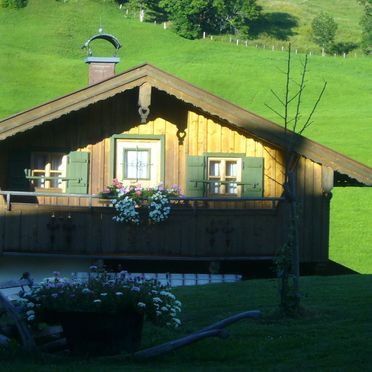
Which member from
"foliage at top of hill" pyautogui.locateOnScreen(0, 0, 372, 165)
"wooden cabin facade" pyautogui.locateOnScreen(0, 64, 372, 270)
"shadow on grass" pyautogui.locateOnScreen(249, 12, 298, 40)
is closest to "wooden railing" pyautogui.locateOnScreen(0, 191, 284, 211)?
"wooden cabin facade" pyautogui.locateOnScreen(0, 64, 372, 270)

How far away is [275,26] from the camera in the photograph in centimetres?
13288

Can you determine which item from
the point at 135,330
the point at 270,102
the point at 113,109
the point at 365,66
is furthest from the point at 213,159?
the point at 365,66

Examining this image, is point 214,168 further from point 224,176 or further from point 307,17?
point 307,17

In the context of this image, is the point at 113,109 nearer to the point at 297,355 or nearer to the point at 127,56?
the point at 297,355

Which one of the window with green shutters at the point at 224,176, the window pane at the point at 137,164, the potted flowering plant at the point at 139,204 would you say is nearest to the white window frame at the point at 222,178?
the window with green shutters at the point at 224,176

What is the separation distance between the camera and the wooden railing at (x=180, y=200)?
2197 centimetres

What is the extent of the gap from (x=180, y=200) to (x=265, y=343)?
33.3ft

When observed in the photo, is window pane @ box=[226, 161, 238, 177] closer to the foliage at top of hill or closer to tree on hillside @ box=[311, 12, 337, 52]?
the foliage at top of hill

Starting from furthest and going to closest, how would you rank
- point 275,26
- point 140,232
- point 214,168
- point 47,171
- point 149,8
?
point 275,26 → point 149,8 → point 214,168 → point 47,171 → point 140,232

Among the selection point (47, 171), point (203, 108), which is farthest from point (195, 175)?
point (47, 171)

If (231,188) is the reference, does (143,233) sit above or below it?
below

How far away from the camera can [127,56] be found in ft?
321

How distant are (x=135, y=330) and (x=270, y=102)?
2526 inches

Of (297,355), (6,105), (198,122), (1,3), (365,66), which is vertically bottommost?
(297,355)
